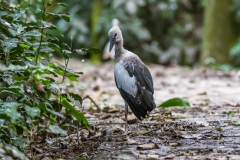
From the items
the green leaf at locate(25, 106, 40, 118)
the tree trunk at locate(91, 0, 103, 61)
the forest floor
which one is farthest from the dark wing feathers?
the tree trunk at locate(91, 0, 103, 61)

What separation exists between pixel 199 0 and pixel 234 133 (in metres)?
14.3

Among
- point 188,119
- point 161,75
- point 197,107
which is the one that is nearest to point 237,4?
point 161,75

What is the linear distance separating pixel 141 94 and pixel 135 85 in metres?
0.10

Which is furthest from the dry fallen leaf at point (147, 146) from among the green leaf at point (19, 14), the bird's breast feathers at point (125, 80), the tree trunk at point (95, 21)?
the tree trunk at point (95, 21)

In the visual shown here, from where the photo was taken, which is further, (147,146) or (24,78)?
(147,146)

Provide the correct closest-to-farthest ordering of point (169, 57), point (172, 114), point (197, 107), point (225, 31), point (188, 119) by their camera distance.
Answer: point (188, 119)
point (172, 114)
point (197, 107)
point (225, 31)
point (169, 57)

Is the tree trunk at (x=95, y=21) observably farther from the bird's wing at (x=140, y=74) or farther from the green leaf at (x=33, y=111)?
the green leaf at (x=33, y=111)

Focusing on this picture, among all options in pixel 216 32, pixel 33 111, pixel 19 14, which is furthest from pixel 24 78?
pixel 216 32

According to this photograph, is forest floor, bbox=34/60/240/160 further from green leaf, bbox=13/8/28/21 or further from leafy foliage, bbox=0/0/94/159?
green leaf, bbox=13/8/28/21

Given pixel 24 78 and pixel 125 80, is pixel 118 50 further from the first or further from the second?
pixel 24 78

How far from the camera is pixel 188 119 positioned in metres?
4.09

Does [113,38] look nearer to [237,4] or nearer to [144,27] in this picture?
[237,4]

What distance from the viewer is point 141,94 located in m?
3.54

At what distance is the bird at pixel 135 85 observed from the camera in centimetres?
350
